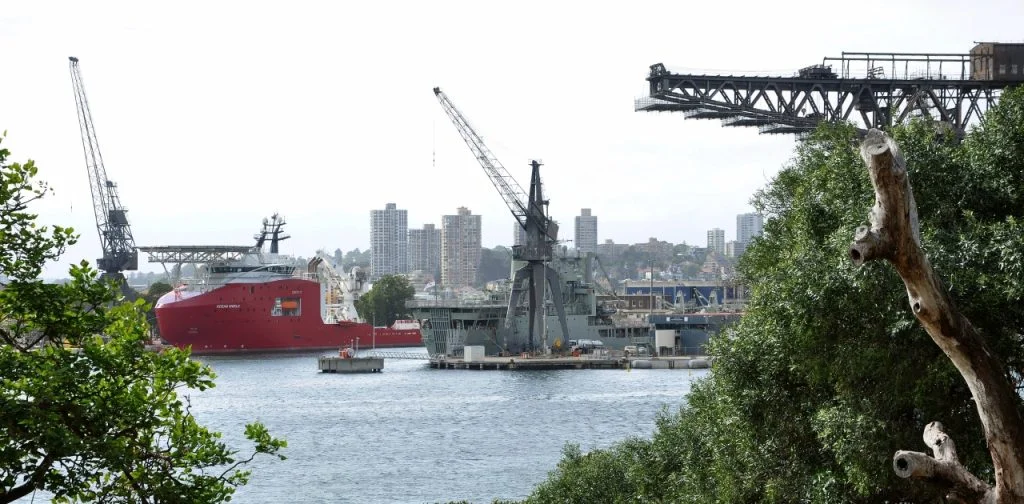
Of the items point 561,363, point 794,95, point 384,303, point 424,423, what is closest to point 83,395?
point 794,95

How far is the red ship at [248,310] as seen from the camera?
125m

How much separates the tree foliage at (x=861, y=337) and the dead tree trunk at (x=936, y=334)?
3344 mm

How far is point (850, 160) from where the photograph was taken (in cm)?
1825

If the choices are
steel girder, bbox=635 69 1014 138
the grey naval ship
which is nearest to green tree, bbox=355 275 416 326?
the grey naval ship

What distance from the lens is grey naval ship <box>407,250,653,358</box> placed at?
375ft

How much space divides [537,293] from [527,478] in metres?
66.2

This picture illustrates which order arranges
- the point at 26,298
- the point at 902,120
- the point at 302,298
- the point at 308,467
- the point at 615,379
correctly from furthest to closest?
the point at 302,298 < the point at 615,379 < the point at 308,467 < the point at 902,120 < the point at 26,298

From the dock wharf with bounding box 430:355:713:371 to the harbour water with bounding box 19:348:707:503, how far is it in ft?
8.90

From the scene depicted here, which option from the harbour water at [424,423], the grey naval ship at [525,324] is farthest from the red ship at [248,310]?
the harbour water at [424,423]

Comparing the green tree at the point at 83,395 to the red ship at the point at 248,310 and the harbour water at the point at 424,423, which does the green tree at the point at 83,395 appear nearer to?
the harbour water at the point at 424,423

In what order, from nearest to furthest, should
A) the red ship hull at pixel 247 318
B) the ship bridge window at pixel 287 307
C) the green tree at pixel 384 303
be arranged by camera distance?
1. the red ship hull at pixel 247 318
2. the ship bridge window at pixel 287 307
3. the green tree at pixel 384 303

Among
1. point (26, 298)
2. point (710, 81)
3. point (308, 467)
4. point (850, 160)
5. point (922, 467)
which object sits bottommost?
point (308, 467)

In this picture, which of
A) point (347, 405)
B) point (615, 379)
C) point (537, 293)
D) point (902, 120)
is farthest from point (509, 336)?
point (902, 120)

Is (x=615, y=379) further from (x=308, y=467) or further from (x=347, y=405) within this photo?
(x=308, y=467)
